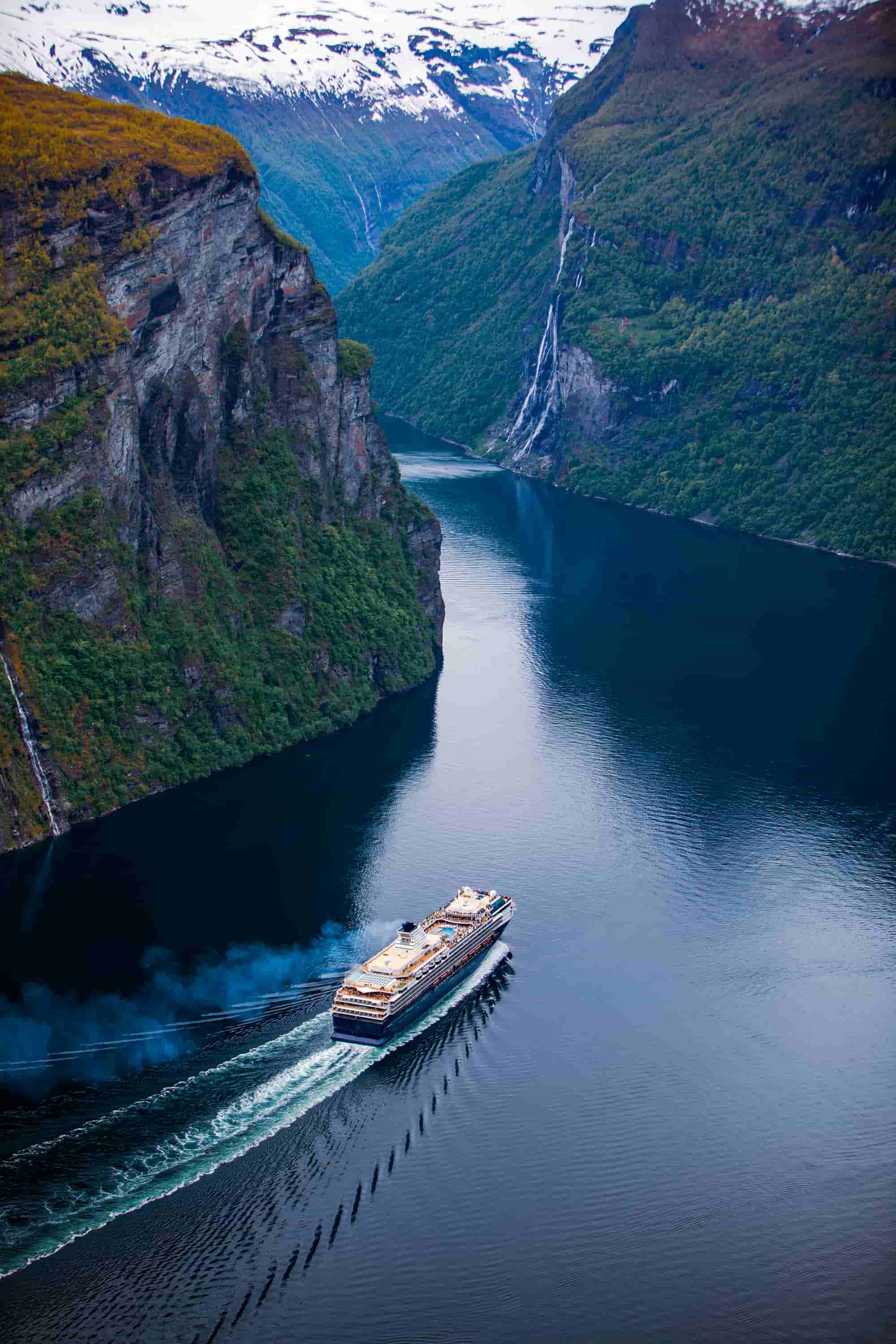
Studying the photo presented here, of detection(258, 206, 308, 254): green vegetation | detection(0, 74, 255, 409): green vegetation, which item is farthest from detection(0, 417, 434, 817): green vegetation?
detection(258, 206, 308, 254): green vegetation

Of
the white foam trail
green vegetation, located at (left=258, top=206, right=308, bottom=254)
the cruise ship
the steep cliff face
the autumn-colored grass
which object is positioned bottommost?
the white foam trail

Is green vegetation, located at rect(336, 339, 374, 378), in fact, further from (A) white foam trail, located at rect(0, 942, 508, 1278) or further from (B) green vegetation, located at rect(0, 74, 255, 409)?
(A) white foam trail, located at rect(0, 942, 508, 1278)

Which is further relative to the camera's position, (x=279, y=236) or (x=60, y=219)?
(x=279, y=236)

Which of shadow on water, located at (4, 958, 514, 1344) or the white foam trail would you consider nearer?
shadow on water, located at (4, 958, 514, 1344)

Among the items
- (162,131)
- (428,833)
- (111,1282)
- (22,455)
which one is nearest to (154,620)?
(22,455)

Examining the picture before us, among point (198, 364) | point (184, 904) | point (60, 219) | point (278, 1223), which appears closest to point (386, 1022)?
point (278, 1223)

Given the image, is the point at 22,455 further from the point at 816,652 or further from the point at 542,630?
the point at 816,652

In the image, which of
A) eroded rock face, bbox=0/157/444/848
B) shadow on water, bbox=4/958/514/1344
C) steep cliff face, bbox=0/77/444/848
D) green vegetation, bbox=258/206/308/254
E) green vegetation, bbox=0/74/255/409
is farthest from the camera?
green vegetation, bbox=258/206/308/254

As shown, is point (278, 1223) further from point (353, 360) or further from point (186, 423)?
point (353, 360)
